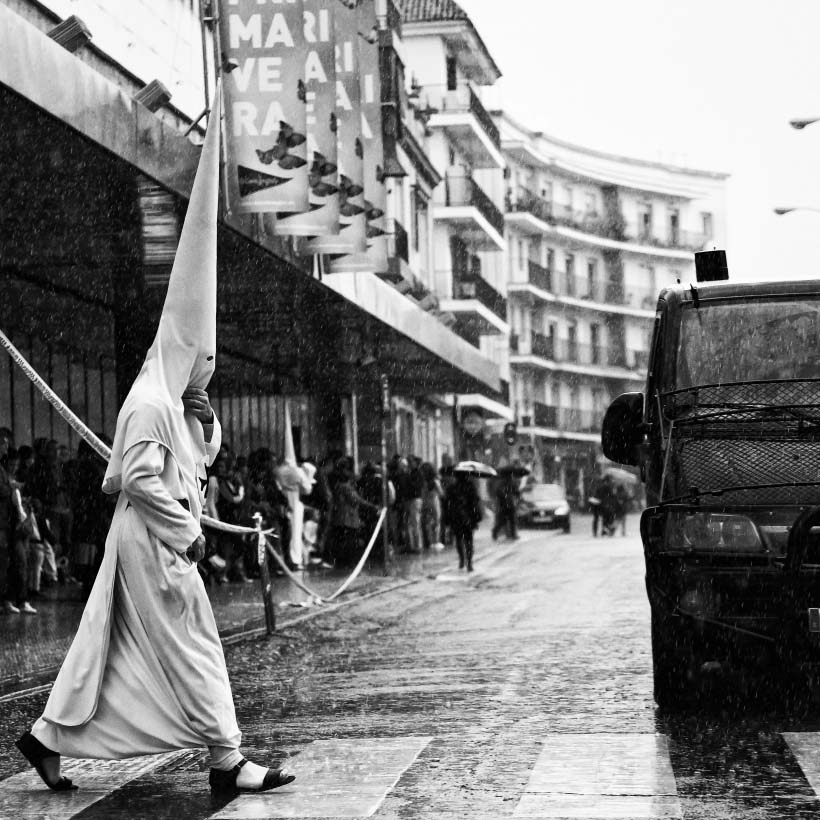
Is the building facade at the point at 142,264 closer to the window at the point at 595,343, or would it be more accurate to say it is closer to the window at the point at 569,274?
the window at the point at 569,274

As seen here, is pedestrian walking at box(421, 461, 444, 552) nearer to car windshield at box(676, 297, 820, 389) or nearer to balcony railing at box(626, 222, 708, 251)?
car windshield at box(676, 297, 820, 389)

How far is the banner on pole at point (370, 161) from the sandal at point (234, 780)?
52.6ft

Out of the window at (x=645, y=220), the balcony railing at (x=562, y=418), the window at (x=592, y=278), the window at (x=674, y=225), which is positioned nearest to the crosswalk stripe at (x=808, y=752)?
the balcony railing at (x=562, y=418)

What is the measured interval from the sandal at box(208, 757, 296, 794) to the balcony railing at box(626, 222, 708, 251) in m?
87.4

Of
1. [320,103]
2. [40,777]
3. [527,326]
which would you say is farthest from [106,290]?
[527,326]

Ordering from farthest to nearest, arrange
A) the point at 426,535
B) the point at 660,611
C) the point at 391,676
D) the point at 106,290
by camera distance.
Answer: the point at 426,535
the point at 106,290
the point at 391,676
the point at 660,611

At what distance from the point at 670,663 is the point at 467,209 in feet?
169

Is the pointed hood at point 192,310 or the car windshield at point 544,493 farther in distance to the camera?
the car windshield at point 544,493

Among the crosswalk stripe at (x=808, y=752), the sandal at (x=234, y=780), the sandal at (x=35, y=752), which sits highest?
the sandal at (x=35, y=752)

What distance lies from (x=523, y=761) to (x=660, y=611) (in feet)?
6.07

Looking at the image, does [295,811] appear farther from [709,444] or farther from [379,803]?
[709,444]

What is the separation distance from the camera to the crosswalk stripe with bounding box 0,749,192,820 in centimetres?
673

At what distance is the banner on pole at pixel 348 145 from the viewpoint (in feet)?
72.2

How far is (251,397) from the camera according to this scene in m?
36.2
